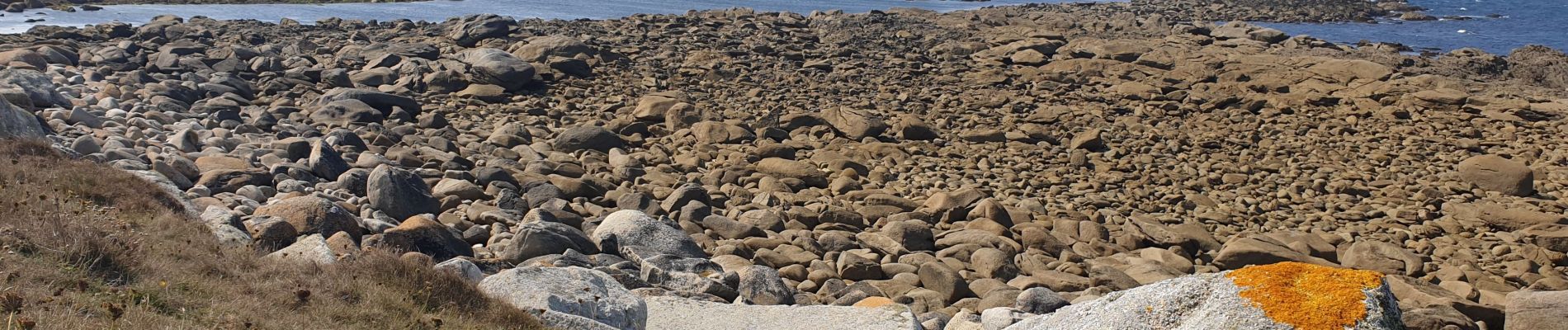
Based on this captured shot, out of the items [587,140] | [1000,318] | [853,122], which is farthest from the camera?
[853,122]

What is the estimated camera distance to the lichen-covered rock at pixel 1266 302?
5066 millimetres

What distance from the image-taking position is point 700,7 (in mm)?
36812

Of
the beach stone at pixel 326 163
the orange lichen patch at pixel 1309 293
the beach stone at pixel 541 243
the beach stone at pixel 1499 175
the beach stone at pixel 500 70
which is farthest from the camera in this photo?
the beach stone at pixel 500 70

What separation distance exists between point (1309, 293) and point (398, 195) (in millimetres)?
9059

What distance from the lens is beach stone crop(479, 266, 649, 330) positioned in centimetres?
662

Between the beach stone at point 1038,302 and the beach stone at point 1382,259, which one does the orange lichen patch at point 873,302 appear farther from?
the beach stone at point 1382,259

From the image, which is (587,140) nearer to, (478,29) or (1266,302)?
(478,29)

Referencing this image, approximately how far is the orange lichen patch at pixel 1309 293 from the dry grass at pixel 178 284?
4072 mm

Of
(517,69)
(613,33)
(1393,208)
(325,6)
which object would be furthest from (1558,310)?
(325,6)

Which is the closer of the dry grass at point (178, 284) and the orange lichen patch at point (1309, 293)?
the orange lichen patch at point (1309, 293)

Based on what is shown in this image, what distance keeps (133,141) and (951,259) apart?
34.2 feet

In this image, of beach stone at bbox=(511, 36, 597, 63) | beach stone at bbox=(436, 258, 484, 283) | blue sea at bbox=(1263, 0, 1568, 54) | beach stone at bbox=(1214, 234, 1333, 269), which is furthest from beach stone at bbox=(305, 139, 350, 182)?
blue sea at bbox=(1263, 0, 1568, 54)

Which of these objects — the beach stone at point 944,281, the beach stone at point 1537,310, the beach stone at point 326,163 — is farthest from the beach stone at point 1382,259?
the beach stone at point 326,163

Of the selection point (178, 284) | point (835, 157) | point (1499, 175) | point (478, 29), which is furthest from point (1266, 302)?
point (478, 29)
